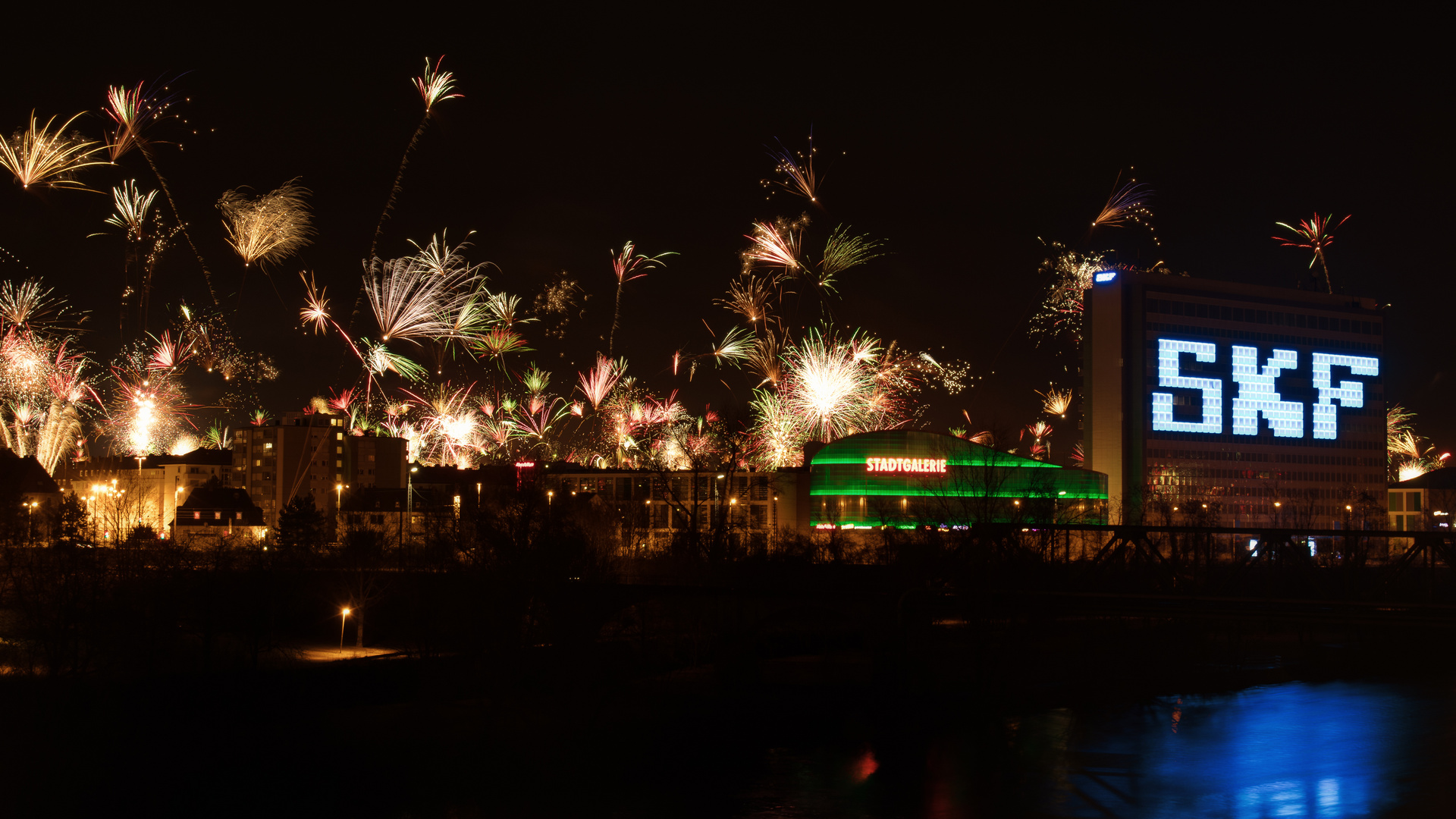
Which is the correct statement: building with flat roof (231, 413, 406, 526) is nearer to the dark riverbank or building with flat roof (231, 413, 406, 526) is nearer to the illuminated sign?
the illuminated sign

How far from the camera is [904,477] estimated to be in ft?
399

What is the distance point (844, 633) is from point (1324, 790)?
38235 mm

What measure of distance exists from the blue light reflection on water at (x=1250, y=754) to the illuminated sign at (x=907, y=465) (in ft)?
174

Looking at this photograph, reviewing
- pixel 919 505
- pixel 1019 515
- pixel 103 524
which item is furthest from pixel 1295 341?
pixel 103 524

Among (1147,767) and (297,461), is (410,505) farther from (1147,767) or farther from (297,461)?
(1147,767)

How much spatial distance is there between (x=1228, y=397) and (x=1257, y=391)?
12.9ft

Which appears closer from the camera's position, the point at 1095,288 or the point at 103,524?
the point at 103,524

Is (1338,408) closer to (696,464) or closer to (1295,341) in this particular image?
(1295,341)

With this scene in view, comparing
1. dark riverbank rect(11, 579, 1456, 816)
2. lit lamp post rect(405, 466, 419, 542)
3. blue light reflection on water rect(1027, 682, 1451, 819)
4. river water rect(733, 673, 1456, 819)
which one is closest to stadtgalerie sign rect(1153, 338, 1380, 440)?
dark riverbank rect(11, 579, 1456, 816)

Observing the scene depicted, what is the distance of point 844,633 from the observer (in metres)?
81.1

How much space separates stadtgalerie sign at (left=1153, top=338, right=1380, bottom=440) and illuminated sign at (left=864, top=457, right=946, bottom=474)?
46111mm

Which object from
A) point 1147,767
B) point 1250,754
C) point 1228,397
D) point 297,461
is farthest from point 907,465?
point 297,461

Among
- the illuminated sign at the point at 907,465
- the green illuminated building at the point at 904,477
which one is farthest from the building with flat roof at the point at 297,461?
the illuminated sign at the point at 907,465

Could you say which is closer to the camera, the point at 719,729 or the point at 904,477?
the point at 719,729
